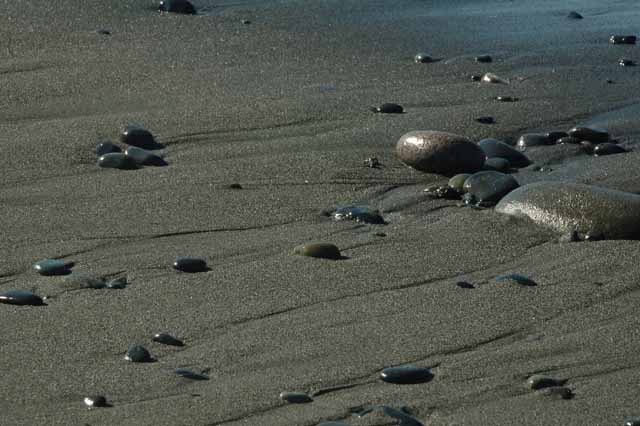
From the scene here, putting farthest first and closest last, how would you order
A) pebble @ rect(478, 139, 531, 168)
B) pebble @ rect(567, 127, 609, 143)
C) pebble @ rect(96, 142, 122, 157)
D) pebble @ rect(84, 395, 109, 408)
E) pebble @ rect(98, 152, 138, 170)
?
1. pebble @ rect(567, 127, 609, 143)
2. pebble @ rect(478, 139, 531, 168)
3. pebble @ rect(96, 142, 122, 157)
4. pebble @ rect(98, 152, 138, 170)
5. pebble @ rect(84, 395, 109, 408)

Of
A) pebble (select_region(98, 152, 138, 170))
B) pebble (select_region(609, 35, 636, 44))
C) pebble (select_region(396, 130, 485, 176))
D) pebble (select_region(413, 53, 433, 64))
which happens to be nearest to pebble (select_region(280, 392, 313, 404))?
pebble (select_region(98, 152, 138, 170))

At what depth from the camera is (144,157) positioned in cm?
451

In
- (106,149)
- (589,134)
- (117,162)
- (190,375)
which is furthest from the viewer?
(589,134)

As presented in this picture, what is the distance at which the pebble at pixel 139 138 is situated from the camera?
15.3 feet

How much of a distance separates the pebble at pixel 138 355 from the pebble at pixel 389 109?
2.58 m

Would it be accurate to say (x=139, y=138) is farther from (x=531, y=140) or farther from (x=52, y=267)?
(x=531, y=140)

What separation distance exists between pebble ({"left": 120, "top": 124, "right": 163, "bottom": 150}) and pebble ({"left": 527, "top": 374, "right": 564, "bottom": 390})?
7.37ft

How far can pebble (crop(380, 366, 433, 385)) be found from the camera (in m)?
2.89

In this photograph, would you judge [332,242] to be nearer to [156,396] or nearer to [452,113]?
[156,396]

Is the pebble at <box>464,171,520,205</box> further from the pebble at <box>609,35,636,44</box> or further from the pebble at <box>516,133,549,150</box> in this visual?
the pebble at <box>609,35,636,44</box>

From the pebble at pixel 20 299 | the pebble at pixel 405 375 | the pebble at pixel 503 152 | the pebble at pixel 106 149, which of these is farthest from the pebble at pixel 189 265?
the pebble at pixel 503 152

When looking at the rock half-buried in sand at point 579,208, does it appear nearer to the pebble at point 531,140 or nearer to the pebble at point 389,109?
the pebble at point 531,140

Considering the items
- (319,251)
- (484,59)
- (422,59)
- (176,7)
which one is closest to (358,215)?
(319,251)

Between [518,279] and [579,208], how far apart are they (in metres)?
0.60
